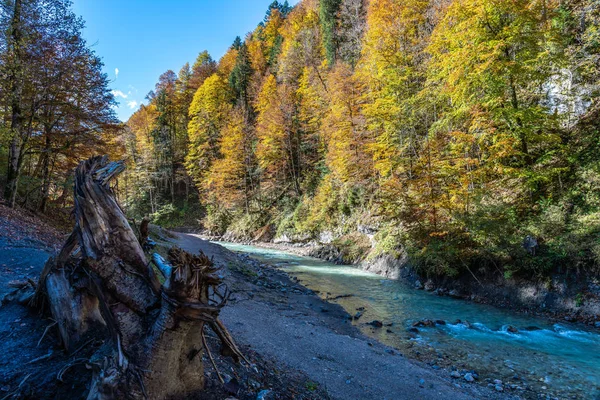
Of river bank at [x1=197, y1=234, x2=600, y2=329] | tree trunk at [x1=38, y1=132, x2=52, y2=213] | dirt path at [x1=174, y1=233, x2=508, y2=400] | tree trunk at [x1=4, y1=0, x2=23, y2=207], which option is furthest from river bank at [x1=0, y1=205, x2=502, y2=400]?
river bank at [x1=197, y1=234, x2=600, y2=329]

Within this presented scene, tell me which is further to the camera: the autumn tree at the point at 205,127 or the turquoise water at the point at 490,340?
the autumn tree at the point at 205,127

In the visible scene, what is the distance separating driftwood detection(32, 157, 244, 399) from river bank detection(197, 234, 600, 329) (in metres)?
10.7

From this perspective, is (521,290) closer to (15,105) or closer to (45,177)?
(15,105)

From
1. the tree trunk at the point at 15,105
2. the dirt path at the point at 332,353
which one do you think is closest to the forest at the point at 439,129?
the tree trunk at the point at 15,105

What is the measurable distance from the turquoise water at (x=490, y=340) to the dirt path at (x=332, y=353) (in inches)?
39.6

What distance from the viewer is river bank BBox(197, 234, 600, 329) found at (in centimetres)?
887

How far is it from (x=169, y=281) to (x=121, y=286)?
1.92ft

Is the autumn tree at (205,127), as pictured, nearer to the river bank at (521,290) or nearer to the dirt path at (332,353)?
the river bank at (521,290)

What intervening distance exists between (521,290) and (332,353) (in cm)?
797

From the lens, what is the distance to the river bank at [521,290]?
A: 8867mm

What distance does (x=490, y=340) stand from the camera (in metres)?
7.91

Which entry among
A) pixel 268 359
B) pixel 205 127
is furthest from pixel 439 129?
pixel 205 127

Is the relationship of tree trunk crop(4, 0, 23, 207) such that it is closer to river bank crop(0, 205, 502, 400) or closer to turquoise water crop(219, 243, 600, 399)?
river bank crop(0, 205, 502, 400)

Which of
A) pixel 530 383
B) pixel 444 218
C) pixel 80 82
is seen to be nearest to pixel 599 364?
pixel 530 383
